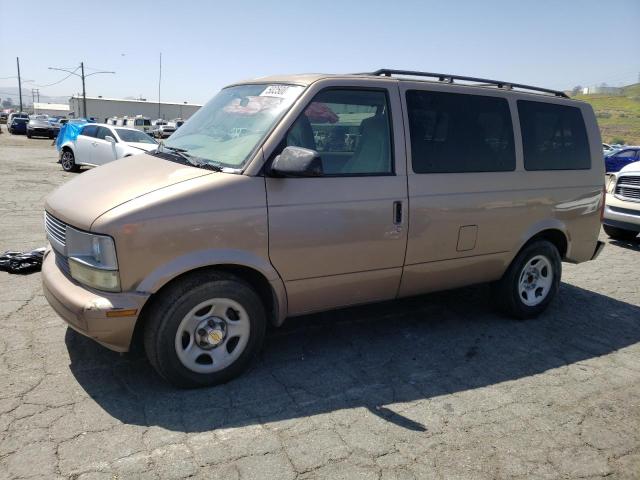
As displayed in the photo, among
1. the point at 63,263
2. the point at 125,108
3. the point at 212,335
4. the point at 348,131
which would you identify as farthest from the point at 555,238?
the point at 125,108

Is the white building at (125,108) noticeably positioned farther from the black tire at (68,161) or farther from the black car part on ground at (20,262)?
the black car part on ground at (20,262)

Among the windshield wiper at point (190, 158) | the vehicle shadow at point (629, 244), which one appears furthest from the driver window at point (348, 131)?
the vehicle shadow at point (629, 244)

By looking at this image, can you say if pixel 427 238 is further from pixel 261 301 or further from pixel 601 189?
pixel 601 189

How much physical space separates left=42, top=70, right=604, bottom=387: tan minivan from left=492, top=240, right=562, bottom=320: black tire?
2 cm

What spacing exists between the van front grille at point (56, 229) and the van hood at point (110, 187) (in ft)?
0.16

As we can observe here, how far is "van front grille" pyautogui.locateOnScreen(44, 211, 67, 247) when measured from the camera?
3.28 metres

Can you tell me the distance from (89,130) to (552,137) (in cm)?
1441

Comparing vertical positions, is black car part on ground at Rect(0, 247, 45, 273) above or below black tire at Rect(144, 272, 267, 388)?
below

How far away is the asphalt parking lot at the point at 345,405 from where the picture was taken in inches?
107

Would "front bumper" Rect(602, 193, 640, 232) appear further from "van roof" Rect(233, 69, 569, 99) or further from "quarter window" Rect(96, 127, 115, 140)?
"quarter window" Rect(96, 127, 115, 140)

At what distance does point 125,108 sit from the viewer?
79188 millimetres

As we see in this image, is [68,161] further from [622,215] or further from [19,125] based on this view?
[19,125]

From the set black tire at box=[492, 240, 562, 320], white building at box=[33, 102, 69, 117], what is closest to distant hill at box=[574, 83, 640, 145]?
black tire at box=[492, 240, 562, 320]

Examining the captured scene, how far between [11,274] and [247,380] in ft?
10.6
